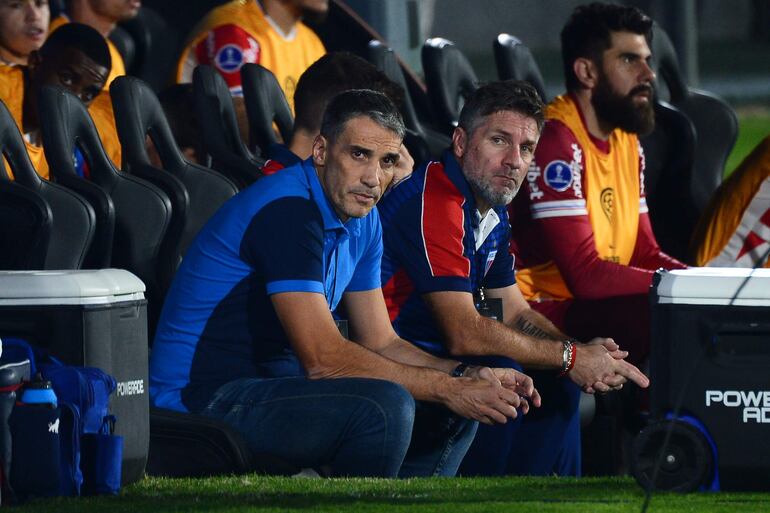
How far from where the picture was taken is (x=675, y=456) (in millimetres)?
4203

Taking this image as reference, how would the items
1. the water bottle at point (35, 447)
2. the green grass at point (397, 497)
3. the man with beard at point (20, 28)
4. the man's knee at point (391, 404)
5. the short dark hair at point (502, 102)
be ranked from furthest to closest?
the man with beard at point (20, 28) < the short dark hair at point (502, 102) < the man's knee at point (391, 404) < the water bottle at point (35, 447) < the green grass at point (397, 497)

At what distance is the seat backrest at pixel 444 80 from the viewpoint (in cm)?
751

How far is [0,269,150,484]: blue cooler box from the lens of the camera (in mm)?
4320

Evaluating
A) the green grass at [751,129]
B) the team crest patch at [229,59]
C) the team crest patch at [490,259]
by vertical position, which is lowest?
the green grass at [751,129]

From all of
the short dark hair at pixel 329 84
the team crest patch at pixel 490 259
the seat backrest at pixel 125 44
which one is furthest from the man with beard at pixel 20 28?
the team crest patch at pixel 490 259

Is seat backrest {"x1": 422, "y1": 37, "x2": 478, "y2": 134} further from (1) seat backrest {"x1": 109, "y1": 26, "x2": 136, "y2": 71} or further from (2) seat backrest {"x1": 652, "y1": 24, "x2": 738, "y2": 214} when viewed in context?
(1) seat backrest {"x1": 109, "y1": 26, "x2": 136, "y2": 71}

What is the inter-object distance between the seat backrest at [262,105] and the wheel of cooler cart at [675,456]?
258 cm

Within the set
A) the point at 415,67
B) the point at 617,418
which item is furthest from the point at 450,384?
the point at 415,67

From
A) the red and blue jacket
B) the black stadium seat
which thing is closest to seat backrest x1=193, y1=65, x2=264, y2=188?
the black stadium seat

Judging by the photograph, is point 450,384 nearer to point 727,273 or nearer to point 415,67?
point 727,273

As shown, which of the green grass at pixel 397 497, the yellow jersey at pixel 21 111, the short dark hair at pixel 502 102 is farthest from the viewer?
the yellow jersey at pixel 21 111

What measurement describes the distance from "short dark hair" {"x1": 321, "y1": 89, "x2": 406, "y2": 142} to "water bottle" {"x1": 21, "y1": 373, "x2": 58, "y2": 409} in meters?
1.12

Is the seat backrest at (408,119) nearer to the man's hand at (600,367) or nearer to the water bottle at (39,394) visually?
the man's hand at (600,367)

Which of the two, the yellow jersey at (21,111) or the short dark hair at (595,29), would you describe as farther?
the short dark hair at (595,29)
